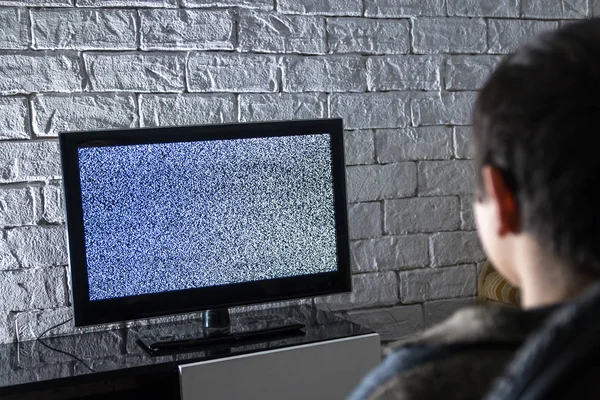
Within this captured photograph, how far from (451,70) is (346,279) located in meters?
0.82

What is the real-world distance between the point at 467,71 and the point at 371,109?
1.20ft

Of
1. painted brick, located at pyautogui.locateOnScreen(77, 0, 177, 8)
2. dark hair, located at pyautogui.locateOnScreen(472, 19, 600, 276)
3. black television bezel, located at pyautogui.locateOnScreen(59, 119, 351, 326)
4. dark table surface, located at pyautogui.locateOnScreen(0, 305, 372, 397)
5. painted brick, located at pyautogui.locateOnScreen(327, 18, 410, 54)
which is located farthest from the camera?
painted brick, located at pyautogui.locateOnScreen(327, 18, 410, 54)

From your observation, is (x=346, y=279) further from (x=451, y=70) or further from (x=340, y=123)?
(x=451, y=70)

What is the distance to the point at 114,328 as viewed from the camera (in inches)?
86.4

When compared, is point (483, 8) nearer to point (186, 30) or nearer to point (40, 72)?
point (186, 30)

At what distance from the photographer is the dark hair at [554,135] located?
0.61 meters

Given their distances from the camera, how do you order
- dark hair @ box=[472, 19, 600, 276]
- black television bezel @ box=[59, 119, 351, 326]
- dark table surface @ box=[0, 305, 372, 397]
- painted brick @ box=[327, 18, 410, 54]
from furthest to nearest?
painted brick @ box=[327, 18, 410, 54], black television bezel @ box=[59, 119, 351, 326], dark table surface @ box=[0, 305, 372, 397], dark hair @ box=[472, 19, 600, 276]

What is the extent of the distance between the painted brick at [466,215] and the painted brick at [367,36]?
51 cm

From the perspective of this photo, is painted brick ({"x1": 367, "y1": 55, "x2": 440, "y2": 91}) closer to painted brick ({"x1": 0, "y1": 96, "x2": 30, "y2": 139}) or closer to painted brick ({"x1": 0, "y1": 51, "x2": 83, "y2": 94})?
painted brick ({"x1": 0, "y1": 51, "x2": 83, "y2": 94})

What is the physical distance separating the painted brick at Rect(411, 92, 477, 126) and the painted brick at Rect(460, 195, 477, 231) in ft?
0.80

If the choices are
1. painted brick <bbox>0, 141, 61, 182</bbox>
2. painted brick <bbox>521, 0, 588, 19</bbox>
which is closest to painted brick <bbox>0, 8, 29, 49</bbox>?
painted brick <bbox>0, 141, 61, 182</bbox>

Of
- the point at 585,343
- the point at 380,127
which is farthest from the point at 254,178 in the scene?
the point at 585,343

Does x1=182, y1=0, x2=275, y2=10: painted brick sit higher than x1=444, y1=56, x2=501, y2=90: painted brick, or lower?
higher

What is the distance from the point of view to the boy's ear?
2.20ft
